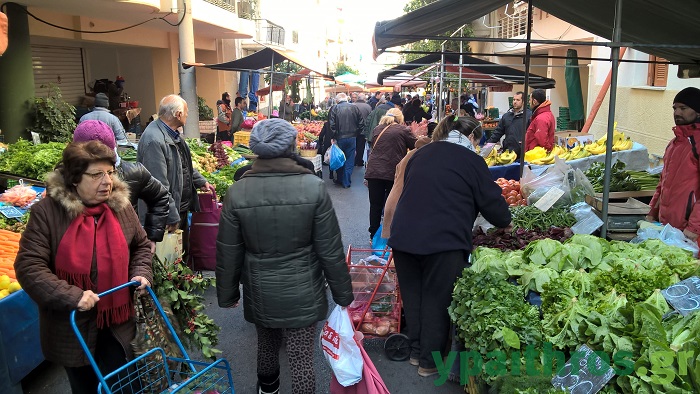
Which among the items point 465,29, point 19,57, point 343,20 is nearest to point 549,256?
point 19,57

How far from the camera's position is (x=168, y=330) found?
321 cm

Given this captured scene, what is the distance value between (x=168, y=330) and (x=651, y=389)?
2.49 m

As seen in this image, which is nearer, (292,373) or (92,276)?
(92,276)

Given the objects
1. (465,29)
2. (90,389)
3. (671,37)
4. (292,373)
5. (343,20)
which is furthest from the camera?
(343,20)

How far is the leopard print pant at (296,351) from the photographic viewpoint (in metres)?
3.39

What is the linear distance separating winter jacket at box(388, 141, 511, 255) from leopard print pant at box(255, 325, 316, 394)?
105 cm

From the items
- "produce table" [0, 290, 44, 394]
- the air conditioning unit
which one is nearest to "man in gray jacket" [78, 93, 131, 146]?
"produce table" [0, 290, 44, 394]

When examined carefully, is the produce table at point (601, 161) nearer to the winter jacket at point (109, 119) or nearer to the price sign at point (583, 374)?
the price sign at point (583, 374)

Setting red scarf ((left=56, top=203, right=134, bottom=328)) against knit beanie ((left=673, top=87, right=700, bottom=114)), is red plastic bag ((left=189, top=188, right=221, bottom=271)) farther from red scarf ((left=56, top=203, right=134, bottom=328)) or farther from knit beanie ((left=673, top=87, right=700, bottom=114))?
knit beanie ((left=673, top=87, right=700, bottom=114))

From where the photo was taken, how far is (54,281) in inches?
107

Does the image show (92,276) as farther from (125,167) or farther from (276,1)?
(276,1)

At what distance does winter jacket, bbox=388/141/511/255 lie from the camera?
3969 millimetres

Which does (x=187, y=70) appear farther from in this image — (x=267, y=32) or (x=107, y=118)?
(x=267, y=32)

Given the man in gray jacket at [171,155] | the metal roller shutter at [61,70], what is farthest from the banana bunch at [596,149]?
the metal roller shutter at [61,70]
